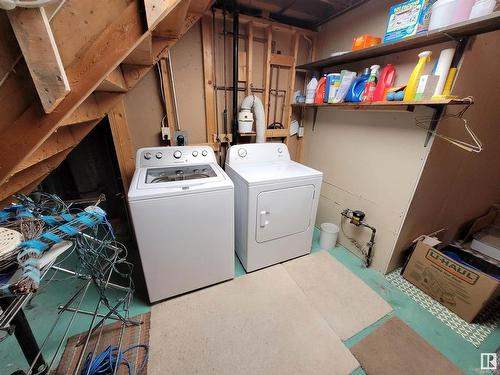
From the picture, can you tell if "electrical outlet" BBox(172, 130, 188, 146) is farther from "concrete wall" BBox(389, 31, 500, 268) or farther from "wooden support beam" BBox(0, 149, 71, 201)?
"concrete wall" BBox(389, 31, 500, 268)

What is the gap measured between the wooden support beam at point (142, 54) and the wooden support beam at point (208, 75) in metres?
0.63

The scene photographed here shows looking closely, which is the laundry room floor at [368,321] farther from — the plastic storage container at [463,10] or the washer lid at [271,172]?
the plastic storage container at [463,10]

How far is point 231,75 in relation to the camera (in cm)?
240

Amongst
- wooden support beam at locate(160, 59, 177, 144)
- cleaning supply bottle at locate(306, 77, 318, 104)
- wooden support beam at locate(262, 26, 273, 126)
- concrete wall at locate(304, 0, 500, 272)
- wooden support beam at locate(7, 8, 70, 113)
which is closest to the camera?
wooden support beam at locate(7, 8, 70, 113)

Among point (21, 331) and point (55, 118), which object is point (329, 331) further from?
point (55, 118)

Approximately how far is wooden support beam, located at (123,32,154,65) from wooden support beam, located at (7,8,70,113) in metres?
0.63

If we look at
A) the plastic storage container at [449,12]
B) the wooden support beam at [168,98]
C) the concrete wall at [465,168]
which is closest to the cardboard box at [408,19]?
the plastic storage container at [449,12]

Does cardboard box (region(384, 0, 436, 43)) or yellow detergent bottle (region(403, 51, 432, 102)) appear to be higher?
cardboard box (region(384, 0, 436, 43))

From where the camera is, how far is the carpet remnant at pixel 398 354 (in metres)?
1.36

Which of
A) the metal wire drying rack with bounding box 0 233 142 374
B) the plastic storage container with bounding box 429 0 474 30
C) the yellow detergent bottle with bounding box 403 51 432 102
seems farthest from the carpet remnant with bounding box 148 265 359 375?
the plastic storage container with bounding box 429 0 474 30

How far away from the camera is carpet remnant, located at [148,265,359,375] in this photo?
1.37 m

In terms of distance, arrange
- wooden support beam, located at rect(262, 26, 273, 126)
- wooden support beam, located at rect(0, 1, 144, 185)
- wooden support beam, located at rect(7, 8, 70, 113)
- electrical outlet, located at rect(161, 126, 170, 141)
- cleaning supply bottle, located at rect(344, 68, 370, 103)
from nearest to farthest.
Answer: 1. wooden support beam, located at rect(7, 8, 70, 113)
2. wooden support beam, located at rect(0, 1, 144, 185)
3. cleaning supply bottle, located at rect(344, 68, 370, 103)
4. electrical outlet, located at rect(161, 126, 170, 141)
5. wooden support beam, located at rect(262, 26, 273, 126)

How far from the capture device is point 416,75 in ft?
4.94

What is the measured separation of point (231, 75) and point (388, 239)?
7.94ft
